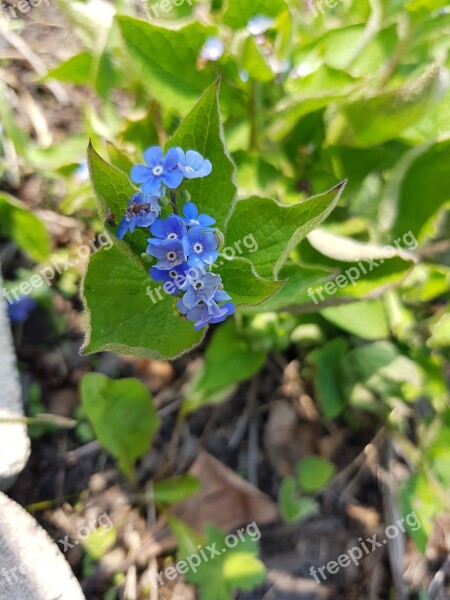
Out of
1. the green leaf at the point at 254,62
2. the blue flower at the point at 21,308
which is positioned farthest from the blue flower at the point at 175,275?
the blue flower at the point at 21,308

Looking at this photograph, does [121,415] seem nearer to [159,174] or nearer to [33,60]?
[159,174]

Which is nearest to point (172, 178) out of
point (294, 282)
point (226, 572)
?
point (294, 282)

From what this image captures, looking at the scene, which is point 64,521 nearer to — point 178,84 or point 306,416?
point 306,416

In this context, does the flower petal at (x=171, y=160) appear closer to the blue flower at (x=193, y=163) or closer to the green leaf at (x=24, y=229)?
the blue flower at (x=193, y=163)

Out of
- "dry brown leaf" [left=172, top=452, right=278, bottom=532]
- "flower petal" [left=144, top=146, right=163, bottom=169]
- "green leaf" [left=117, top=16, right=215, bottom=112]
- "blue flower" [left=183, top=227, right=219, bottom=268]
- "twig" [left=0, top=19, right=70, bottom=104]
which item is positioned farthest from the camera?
"twig" [left=0, top=19, right=70, bottom=104]

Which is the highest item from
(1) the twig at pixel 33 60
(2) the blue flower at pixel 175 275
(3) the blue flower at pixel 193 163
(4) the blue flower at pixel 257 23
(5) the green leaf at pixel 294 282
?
(4) the blue flower at pixel 257 23

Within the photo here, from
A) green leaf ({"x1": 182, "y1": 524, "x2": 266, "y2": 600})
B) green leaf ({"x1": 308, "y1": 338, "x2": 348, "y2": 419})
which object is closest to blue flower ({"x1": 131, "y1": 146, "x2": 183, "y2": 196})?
green leaf ({"x1": 308, "y1": 338, "x2": 348, "y2": 419})

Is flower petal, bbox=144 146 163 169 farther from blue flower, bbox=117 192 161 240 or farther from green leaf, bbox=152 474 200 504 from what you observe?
green leaf, bbox=152 474 200 504

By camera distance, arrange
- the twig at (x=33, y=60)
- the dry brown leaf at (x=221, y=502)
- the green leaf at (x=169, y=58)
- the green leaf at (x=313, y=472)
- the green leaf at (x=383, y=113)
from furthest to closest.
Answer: the twig at (x=33, y=60)
the green leaf at (x=313, y=472)
the dry brown leaf at (x=221, y=502)
the green leaf at (x=169, y=58)
the green leaf at (x=383, y=113)
